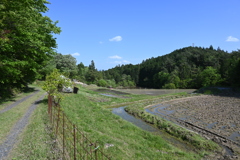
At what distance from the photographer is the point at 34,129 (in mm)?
8953

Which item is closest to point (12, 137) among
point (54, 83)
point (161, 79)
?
point (54, 83)

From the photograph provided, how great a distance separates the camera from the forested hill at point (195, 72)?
60125 mm

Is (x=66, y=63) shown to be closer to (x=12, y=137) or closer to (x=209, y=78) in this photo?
(x=12, y=137)

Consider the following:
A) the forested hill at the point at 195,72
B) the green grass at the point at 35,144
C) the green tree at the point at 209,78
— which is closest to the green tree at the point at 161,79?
the forested hill at the point at 195,72

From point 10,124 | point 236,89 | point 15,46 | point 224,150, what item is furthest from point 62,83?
point 236,89

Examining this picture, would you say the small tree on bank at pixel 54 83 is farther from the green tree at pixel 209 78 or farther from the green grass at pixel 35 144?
the green tree at pixel 209 78

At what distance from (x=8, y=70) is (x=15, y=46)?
2.31 m

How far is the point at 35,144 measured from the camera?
280 inches

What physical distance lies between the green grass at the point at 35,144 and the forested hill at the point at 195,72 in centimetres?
5574

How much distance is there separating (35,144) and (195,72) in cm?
9373

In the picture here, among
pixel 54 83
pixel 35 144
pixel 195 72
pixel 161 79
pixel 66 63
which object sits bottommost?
pixel 35 144

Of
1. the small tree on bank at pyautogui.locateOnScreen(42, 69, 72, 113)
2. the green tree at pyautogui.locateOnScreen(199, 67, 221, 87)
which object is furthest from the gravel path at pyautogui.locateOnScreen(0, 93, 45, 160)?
the green tree at pyautogui.locateOnScreen(199, 67, 221, 87)

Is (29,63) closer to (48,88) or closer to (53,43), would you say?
(48,88)

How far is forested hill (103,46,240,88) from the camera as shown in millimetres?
60125
